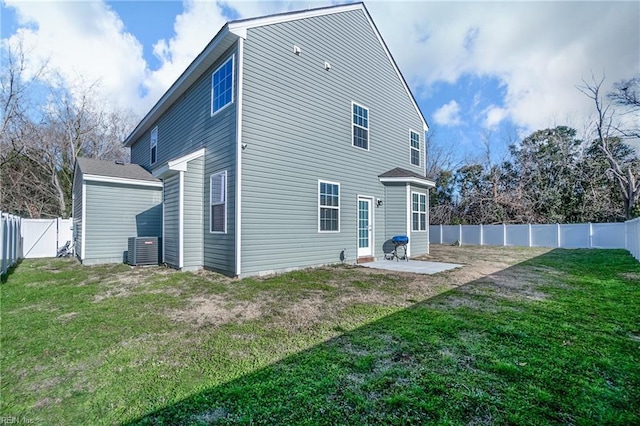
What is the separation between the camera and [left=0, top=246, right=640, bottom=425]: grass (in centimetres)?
217

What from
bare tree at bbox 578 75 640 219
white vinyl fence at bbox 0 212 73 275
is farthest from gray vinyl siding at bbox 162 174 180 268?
bare tree at bbox 578 75 640 219

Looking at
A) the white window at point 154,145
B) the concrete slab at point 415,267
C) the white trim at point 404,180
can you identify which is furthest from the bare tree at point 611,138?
the white window at point 154,145

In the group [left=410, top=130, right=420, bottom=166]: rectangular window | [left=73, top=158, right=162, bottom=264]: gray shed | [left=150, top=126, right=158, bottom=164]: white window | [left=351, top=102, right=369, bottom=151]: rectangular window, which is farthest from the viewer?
[left=410, top=130, right=420, bottom=166]: rectangular window

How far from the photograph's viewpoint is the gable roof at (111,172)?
9.67 metres

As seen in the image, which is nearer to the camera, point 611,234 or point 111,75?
point 611,234

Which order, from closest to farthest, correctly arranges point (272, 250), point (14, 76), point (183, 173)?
point (272, 250) → point (183, 173) → point (14, 76)

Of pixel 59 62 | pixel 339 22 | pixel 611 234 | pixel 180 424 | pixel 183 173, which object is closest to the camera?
pixel 180 424

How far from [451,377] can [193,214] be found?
7465mm

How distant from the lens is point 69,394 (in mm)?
2389

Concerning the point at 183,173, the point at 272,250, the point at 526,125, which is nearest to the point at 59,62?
the point at 183,173

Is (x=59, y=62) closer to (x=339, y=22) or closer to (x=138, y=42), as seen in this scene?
(x=138, y=42)

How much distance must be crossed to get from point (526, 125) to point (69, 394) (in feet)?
87.1

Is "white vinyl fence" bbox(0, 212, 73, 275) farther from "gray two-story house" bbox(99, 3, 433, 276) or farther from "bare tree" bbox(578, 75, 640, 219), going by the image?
"bare tree" bbox(578, 75, 640, 219)

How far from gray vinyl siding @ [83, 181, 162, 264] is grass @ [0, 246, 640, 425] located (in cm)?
399
